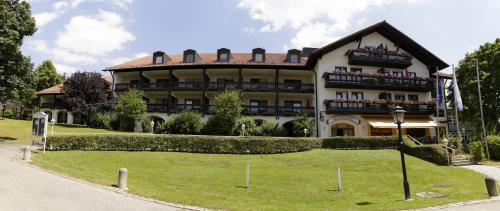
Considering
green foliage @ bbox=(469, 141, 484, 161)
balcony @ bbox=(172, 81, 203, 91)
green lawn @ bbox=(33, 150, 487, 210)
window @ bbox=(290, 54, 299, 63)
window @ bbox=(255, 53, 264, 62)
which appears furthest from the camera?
window @ bbox=(290, 54, 299, 63)

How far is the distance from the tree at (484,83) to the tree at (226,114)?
27810 mm

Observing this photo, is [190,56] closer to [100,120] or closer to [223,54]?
[223,54]

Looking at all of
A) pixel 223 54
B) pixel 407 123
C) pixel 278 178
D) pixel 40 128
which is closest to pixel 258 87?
pixel 223 54

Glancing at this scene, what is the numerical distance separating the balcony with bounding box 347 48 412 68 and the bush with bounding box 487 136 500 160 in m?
13.6

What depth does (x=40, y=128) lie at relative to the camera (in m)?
22.5

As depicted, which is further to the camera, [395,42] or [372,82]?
[395,42]

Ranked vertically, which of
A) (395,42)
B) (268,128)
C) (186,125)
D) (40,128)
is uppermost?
(395,42)

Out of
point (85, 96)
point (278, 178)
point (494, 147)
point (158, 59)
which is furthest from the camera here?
point (158, 59)

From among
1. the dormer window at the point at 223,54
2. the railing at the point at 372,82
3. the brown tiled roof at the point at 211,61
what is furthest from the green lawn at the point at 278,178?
the dormer window at the point at 223,54

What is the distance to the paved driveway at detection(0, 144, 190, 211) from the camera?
411 inches

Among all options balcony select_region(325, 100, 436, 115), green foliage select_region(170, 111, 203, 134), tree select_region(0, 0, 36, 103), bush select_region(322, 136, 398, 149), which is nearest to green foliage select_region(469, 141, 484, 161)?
bush select_region(322, 136, 398, 149)

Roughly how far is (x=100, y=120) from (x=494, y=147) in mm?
39068

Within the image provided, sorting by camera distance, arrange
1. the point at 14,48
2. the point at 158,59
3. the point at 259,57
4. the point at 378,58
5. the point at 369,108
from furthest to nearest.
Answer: the point at 158,59 → the point at 259,57 → the point at 378,58 → the point at 369,108 → the point at 14,48

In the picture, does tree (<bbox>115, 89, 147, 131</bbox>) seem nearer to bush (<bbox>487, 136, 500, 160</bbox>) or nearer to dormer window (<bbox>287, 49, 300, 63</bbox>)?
dormer window (<bbox>287, 49, 300, 63</bbox>)
